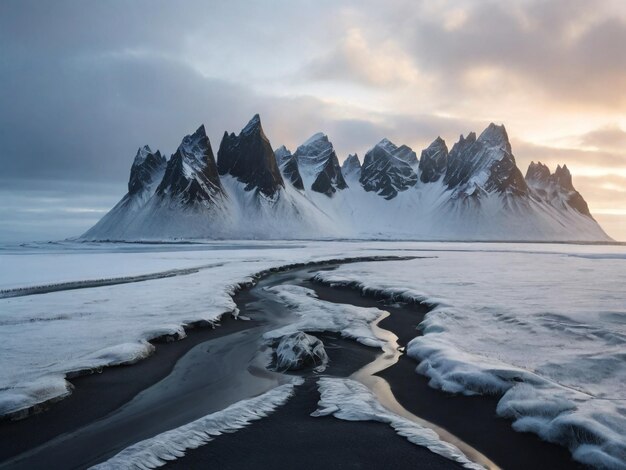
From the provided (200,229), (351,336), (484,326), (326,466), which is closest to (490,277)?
(484,326)

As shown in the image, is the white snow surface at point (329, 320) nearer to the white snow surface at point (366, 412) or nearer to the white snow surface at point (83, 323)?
the white snow surface at point (83, 323)

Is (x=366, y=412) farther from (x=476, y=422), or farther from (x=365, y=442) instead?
(x=476, y=422)

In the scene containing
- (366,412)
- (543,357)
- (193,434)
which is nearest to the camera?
(193,434)

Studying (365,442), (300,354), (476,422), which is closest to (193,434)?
(365,442)

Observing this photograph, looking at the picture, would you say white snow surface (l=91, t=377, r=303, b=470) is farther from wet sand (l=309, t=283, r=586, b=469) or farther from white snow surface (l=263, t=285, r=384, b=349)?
white snow surface (l=263, t=285, r=384, b=349)

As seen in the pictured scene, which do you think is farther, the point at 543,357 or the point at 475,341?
the point at 475,341

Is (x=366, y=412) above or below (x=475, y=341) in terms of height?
below

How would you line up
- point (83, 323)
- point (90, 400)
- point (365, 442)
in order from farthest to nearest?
point (83, 323)
point (90, 400)
point (365, 442)
